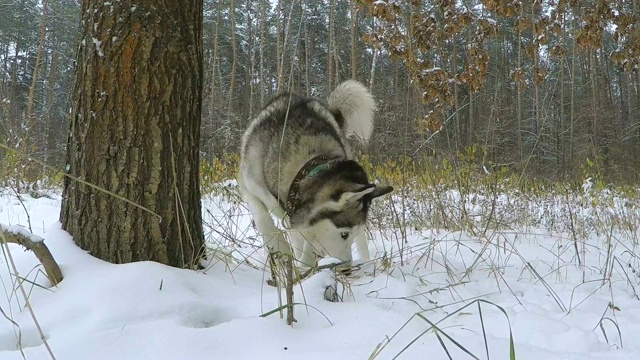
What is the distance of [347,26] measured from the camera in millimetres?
24203

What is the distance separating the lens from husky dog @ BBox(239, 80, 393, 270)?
2.94 meters

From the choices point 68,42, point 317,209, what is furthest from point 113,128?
point 68,42

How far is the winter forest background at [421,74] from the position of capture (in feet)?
12.6

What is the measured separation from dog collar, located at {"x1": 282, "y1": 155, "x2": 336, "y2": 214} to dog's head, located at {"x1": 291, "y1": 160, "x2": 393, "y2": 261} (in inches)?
1.3

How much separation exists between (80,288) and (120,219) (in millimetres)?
432

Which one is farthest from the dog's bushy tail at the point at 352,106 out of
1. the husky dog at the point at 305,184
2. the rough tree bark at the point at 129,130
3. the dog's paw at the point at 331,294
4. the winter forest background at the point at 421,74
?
the dog's paw at the point at 331,294

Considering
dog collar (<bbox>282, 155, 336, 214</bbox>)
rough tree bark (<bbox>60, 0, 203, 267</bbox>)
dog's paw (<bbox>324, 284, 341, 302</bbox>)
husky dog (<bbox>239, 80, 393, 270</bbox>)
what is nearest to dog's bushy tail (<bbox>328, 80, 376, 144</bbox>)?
husky dog (<bbox>239, 80, 393, 270</bbox>)

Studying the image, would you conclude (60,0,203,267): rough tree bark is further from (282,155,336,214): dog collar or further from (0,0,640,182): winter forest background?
(282,155,336,214): dog collar

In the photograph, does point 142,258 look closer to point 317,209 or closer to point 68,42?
point 317,209

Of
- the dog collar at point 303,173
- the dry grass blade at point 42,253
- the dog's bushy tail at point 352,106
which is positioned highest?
the dog's bushy tail at point 352,106

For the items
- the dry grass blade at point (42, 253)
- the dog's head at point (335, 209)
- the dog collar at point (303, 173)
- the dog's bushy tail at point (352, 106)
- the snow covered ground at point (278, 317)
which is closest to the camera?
the snow covered ground at point (278, 317)

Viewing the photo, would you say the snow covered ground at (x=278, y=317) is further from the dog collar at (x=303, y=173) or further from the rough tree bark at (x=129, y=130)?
the dog collar at (x=303, y=173)

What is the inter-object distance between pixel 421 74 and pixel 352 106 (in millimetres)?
776

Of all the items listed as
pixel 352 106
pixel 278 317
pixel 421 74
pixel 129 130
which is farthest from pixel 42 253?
pixel 352 106
